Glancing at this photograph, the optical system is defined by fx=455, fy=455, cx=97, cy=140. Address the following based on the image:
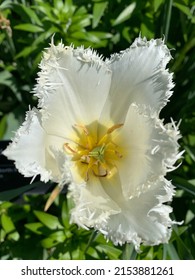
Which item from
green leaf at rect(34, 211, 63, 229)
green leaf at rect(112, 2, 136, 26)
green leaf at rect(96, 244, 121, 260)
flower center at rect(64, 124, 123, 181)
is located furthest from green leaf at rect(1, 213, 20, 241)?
green leaf at rect(112, 2, 136, 26)

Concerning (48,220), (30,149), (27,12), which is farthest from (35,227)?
(27,12)

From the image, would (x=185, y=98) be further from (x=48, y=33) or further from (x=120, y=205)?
(x=120, y=205)

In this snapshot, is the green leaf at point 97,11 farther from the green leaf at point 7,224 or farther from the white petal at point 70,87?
the green leaf at point 7,224

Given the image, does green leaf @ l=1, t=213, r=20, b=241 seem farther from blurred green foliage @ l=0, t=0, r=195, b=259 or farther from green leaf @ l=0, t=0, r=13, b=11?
green leaf @ l=0, t=0, r=13, b=11

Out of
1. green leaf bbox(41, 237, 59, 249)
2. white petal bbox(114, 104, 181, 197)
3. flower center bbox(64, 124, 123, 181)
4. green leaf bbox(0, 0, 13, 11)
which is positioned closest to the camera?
white petal bbox(114, 104, 181, 197)

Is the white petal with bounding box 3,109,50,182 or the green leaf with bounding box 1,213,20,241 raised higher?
the white petal with bounding box 3,109,50,182
